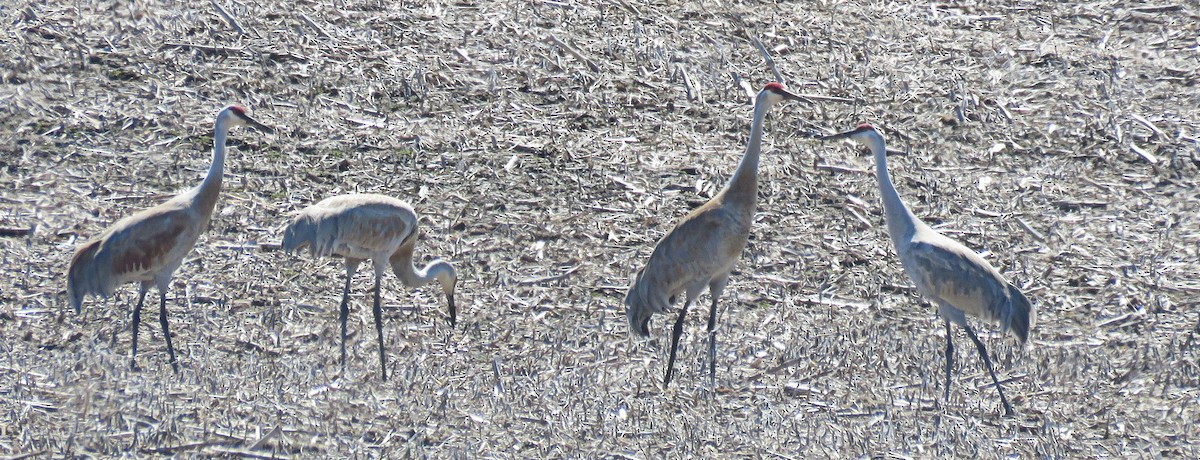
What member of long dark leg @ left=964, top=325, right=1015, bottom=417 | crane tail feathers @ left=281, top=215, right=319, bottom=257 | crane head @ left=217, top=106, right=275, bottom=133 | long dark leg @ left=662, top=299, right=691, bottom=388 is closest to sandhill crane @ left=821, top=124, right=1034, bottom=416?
long dark leg @ left=964, top=325, right=1015, bottom=417

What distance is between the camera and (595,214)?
955 cm

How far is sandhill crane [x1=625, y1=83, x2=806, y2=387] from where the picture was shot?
8203 millimetres

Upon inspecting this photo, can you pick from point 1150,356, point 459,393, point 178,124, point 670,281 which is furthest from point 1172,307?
point 178,124

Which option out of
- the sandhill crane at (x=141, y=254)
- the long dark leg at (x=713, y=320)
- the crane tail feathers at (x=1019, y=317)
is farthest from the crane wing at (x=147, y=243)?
the crane tail feathers at (x=1019, y=317)

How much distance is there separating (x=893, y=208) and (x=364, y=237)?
2.76 metres

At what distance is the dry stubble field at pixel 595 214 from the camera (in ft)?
24.0

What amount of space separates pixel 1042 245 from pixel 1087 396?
6.03 ft

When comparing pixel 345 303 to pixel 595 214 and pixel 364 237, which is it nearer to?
pixel 364 237

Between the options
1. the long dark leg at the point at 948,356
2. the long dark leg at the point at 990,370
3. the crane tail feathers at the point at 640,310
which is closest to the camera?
the long dark leg at the point at 990,370

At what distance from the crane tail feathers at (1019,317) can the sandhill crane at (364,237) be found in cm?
284

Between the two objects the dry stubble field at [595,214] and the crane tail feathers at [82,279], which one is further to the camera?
the crane tail feathers at [82,279]

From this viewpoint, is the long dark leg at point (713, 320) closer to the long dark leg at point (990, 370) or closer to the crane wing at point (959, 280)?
the crane wing at point (959, 280)

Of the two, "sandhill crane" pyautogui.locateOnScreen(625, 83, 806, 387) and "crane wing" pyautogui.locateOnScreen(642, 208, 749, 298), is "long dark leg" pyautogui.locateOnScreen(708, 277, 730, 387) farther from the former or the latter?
"crane wing" pyautogui.locateOnScreen(642, 208, 749, 298)

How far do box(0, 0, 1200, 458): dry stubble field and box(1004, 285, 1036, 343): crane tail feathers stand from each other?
8.4 inches
